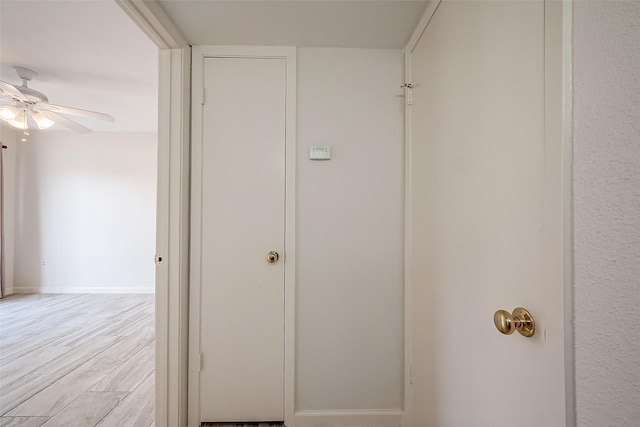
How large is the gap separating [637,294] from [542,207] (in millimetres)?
209

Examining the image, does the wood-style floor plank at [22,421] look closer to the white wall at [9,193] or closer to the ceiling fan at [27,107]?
the ceiling fan at [27,107]

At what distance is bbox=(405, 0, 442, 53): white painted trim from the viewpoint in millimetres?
1068

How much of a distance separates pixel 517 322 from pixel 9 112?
156 inches

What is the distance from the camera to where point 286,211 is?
1.40 meters

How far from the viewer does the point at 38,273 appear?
3859mm

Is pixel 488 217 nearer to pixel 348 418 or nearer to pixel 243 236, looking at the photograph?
pixel 243 236

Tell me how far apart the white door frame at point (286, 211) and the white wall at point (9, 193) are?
4.70m

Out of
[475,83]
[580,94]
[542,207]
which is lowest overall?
A: [542,207]

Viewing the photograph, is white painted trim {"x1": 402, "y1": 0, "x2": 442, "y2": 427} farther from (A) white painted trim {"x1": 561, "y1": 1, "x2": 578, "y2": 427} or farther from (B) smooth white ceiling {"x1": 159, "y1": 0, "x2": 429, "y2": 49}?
(A) white painted trim {"x1": 561, "y1": 1, "x2": 578, "y2": 427}

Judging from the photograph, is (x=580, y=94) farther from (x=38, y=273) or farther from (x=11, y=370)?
(x=38, y=273)

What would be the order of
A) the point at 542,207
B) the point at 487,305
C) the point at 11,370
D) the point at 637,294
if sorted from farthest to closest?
the point at 11,370
the point at 487,305
the point at 542,207
the point at 637,294

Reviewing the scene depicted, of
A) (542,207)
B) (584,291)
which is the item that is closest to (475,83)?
(542,207)

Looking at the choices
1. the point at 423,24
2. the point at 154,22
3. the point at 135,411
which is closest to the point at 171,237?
the point at 154,22

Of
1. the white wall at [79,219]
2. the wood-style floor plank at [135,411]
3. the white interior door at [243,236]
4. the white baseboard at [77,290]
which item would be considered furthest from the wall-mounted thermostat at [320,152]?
the white baseboard at [77,290]
